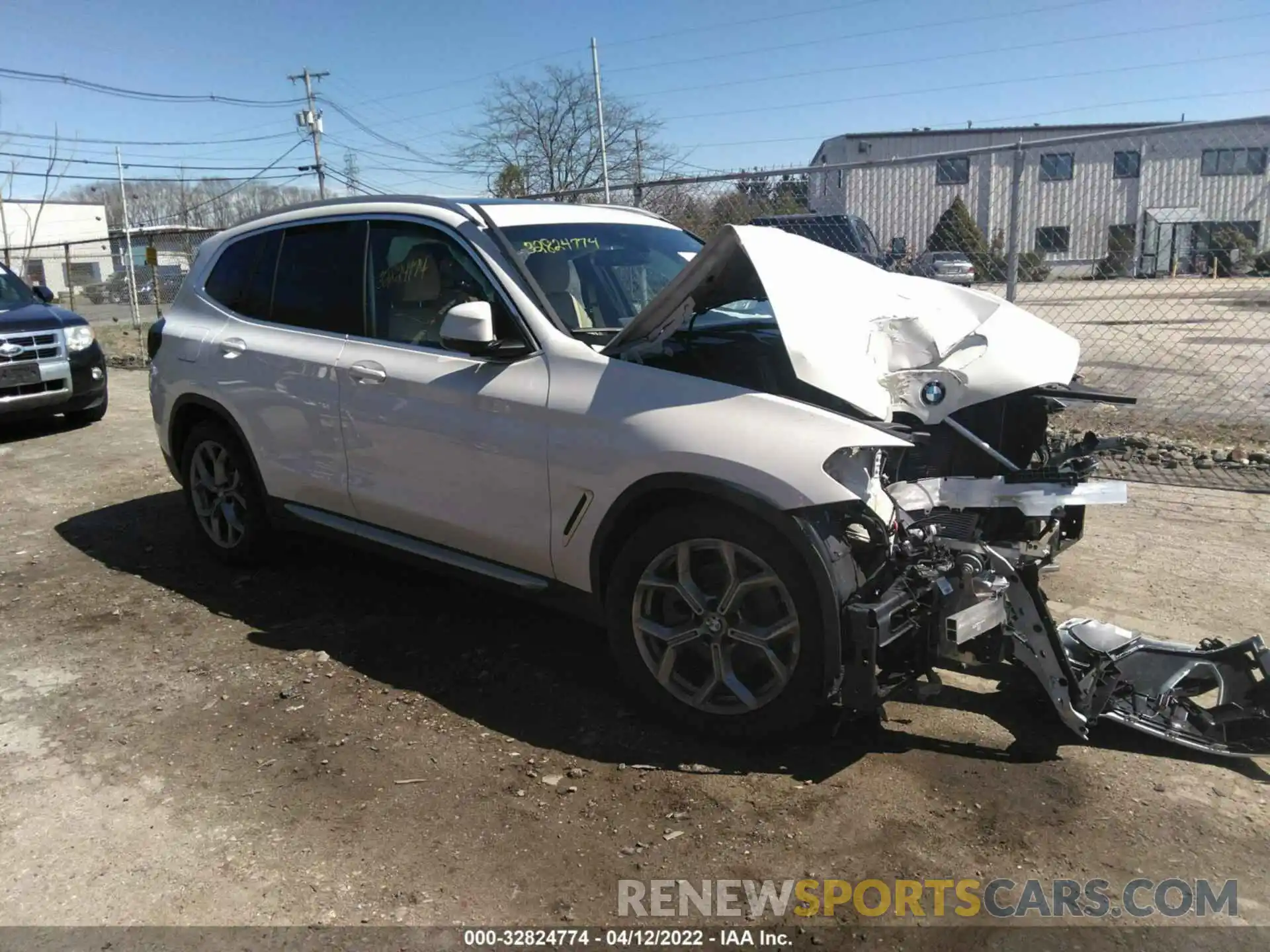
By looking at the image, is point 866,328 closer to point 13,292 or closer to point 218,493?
point 218,493

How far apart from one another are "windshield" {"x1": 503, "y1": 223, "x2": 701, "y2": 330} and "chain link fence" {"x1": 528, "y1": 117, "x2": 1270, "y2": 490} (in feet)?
9.70

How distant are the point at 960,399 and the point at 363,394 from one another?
2.55 meters

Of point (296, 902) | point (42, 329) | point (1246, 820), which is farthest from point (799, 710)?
point (42, 329)

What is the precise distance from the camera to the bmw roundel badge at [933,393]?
3.50 m

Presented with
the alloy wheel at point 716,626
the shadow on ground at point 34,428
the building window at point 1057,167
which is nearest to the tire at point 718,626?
the alloy wheel at point 716,626

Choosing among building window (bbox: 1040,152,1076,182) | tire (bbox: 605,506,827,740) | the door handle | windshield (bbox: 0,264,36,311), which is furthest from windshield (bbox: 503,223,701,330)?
windshield (bbox: 0,264,36,311)

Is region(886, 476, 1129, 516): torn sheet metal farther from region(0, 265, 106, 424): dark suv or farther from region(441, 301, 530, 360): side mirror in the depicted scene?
region(0, 265, 106, 424): dark suv

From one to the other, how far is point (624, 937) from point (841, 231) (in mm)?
6803

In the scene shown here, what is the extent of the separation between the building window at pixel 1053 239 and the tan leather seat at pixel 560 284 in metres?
6.71

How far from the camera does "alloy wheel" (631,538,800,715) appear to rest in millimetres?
3084

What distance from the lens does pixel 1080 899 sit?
8.36 ft

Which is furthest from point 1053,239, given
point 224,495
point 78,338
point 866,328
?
point 78,338

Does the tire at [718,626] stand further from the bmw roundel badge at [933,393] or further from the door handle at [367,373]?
the door handle at [367,373]

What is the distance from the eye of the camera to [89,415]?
10000 millimetres
